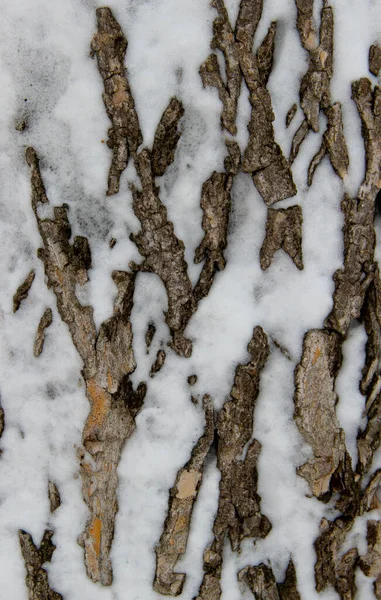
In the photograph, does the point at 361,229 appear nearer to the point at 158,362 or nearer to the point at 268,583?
the point at 158,362

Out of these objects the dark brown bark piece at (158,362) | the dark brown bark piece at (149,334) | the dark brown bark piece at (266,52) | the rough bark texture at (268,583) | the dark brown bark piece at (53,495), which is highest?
the dark brown bark piece at (266,52)

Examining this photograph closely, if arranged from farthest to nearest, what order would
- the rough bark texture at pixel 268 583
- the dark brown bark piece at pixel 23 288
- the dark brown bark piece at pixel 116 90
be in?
the rough bark texture at pixel 268 583, the dark brown bark piece at pixel 23 288, the dark brown bark piece at pixel 116 90

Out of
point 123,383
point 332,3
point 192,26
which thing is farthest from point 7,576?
point 332,3

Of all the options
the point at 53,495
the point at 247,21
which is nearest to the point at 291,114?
the point at 247,21

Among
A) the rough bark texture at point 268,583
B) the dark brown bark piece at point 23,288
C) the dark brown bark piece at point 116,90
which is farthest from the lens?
the rough bark texture at point 268,583

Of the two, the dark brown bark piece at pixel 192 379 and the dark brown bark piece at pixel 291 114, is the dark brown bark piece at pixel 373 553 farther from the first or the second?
the dark brown bark piece at pixel 291 114

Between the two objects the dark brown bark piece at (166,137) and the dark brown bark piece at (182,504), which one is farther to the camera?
the dark brown bark piece at (182,504)

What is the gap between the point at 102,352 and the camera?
5.84 feet

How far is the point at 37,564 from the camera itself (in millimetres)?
1936

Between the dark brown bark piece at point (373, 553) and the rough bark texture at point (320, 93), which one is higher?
the rough bark texture at point (320, 93)

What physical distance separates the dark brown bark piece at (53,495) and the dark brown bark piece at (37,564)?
0.12m

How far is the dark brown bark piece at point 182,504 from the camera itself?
186cm

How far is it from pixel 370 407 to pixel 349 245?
681mm

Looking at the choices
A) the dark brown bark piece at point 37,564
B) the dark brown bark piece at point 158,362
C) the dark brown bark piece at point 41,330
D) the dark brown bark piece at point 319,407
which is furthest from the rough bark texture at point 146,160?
the dark brown bark piece at point 37,564
